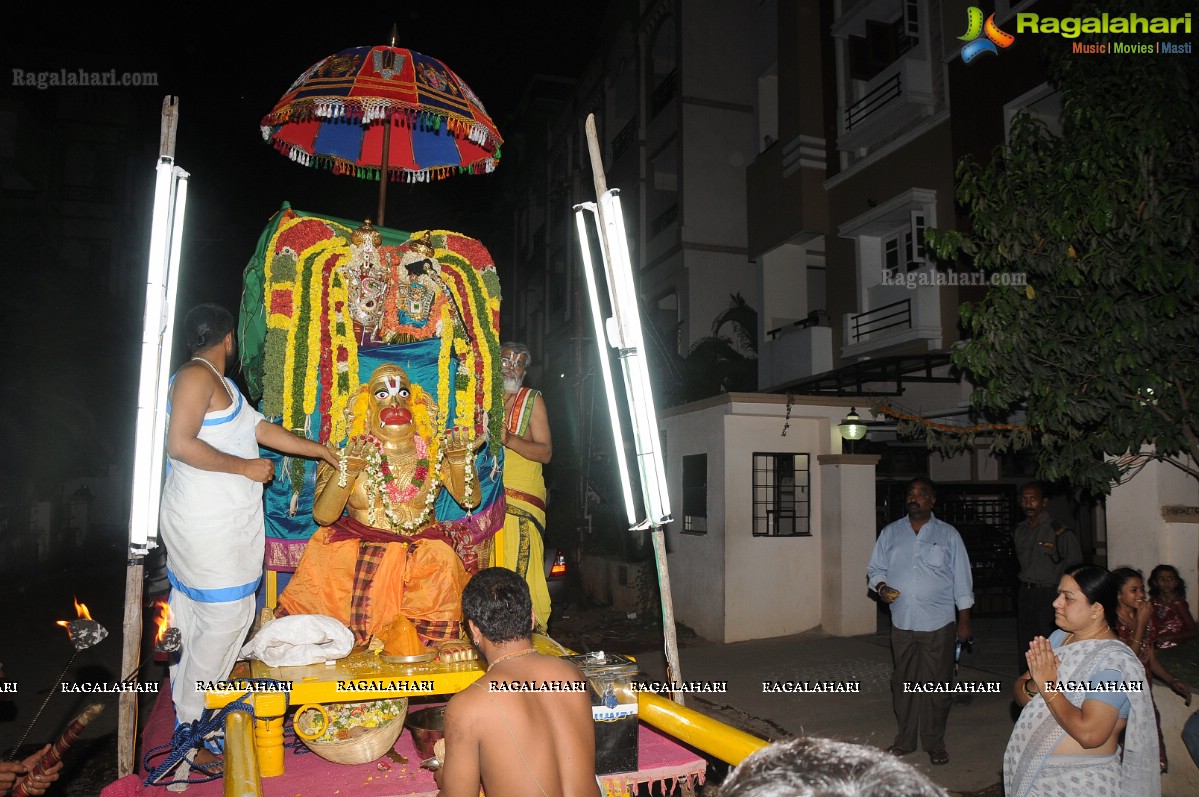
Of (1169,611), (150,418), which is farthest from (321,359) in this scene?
(1169,611)

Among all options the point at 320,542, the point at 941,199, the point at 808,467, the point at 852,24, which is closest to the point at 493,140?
the point at 320,542

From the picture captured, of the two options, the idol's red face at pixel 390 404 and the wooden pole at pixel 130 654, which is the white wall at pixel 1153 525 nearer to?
the idol's red face at pixel 390 404

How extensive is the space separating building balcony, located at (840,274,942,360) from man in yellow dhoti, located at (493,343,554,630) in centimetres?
831

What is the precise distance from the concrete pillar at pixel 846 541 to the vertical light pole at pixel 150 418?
30.4 feet

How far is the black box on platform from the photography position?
346 cm

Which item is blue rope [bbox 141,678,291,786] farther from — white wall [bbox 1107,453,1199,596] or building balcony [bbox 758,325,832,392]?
building balcony [bbox 758,325,832,392]

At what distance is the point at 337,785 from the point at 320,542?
141cm

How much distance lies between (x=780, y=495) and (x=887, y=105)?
6.59 metres

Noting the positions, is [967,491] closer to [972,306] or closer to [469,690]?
[972,306]

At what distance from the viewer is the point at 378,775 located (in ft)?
12.2

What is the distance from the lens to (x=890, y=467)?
48.6 feet

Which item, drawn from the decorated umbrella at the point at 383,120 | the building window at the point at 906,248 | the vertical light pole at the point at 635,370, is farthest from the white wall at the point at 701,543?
the vertical light pole at the point at 635,370

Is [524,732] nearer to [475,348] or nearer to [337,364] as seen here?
[337,364]

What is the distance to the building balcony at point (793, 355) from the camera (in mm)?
13922
